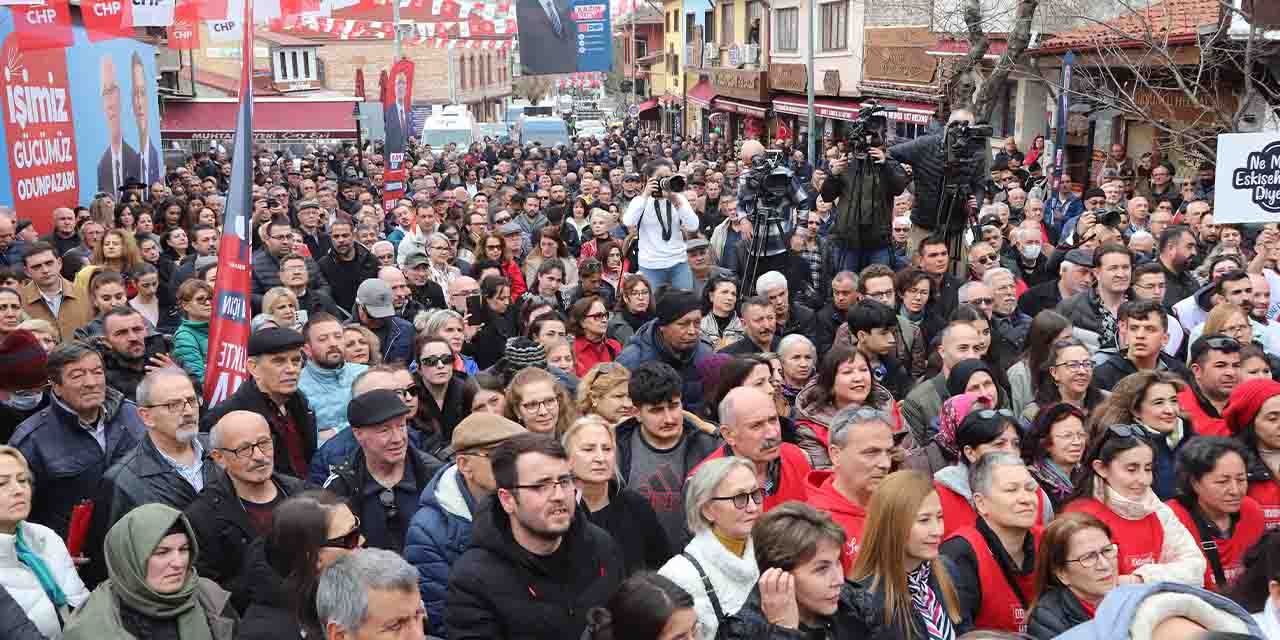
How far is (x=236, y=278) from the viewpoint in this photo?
6.74 meters

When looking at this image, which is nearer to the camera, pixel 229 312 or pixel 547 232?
pixel 229 312

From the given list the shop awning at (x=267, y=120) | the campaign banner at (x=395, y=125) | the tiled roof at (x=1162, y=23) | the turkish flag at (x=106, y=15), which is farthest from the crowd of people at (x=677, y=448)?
the shop awning at (x=267, y=120)

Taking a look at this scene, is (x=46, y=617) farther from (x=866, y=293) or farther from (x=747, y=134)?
(x=747, y=134)

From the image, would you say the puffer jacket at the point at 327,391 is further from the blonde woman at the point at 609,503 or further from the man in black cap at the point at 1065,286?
the man in black cap at the point at 1065,286

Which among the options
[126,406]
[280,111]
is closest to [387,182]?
[126,406]

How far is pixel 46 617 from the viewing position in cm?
424

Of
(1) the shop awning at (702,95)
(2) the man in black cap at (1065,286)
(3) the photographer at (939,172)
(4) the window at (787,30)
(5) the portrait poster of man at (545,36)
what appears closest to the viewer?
(2) the man in black cap at (1065,286)

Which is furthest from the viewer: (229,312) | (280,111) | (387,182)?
(280,111)

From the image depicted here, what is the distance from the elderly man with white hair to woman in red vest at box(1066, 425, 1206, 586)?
11.4ft

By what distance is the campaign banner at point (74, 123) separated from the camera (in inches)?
586

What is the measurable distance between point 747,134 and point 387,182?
2895cm

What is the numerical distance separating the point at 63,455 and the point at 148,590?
2002 millimetres

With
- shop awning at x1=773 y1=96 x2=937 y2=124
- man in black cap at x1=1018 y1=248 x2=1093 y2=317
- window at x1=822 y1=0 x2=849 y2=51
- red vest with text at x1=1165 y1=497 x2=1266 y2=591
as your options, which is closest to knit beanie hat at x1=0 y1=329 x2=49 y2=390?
red vest with text at x1=1165 y1=497 x2=1266 y2=591

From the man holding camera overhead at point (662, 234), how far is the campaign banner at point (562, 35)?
55.2 feet
